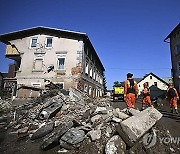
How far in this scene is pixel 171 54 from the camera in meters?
23.4

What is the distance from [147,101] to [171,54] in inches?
710

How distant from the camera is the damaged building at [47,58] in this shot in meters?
16.3


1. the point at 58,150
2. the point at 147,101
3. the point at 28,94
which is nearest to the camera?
the point at 58,150

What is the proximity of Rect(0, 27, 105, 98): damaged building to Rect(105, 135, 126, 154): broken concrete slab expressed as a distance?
12.0 m

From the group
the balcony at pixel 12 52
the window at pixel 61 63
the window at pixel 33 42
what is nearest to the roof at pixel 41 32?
the window at pixel 33 42

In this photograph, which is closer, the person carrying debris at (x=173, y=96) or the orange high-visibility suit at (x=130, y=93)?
the orange high-visibility suit at (x=130, y=93)

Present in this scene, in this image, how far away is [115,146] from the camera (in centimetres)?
402

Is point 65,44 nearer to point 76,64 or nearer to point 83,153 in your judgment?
point 76,64

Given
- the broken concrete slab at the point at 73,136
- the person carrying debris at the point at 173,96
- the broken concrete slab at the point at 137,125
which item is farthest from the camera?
the person carrying debris at the point at 173,96

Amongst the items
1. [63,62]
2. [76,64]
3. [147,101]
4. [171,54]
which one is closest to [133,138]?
[147,101]

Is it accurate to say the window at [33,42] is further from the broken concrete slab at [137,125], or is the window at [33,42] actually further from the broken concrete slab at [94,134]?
the broken concrete slab at [137,125]

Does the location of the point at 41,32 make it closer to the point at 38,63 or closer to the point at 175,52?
Answer: the point at 38,63

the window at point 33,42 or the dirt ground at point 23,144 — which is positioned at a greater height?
the window at point 33,42

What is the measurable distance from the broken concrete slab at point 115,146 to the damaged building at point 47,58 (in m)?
12.0
